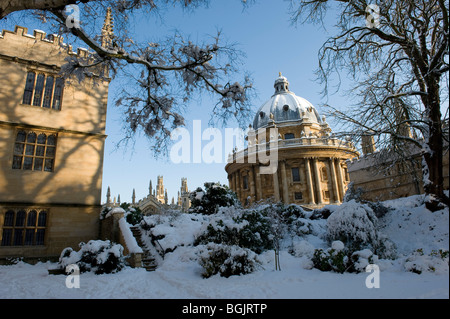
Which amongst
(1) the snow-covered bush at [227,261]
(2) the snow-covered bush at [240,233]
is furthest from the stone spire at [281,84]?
(1) the snow-covered bush at [227,261]

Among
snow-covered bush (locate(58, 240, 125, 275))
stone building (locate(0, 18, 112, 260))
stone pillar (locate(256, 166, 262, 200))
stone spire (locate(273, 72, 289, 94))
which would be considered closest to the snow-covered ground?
snow-covered bush (locate(58, 240, 125, 275))

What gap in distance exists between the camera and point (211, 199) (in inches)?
837

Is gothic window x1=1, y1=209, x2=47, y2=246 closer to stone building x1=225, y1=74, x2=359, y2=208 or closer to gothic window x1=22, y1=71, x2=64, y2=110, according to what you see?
gothic window x1=22, y1=71, x2=64, y2=110

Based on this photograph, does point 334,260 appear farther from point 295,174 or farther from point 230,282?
point 295,174

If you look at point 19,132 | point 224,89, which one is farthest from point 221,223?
point 19,132

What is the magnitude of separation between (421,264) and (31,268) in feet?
45.1

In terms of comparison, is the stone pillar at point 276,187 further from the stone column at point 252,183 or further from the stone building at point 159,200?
the stone building at point 159,200

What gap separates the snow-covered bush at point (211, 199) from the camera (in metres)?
21.1

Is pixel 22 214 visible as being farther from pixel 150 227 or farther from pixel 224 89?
pixel 224 89

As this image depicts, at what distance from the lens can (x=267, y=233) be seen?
12961 mm

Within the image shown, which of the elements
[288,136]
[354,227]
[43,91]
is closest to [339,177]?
[288,136]

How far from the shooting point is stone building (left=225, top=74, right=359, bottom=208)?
143 feet

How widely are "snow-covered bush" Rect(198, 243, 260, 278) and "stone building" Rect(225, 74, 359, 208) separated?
32.1 metres
